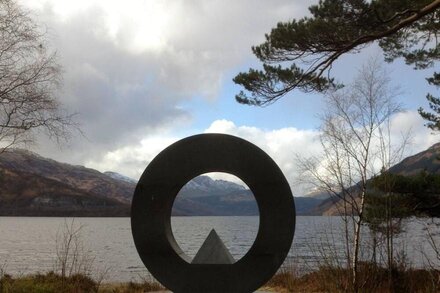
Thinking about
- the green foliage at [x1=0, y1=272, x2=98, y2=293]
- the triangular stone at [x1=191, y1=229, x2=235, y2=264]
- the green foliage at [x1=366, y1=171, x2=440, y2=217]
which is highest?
the green foliage at [x1=366, y1=171, x2=440, y2=217]

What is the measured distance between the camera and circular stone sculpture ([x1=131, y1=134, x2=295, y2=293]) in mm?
7887

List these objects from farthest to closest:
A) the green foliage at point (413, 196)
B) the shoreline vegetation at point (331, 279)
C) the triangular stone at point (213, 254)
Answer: the green foliage at point (413, 196) → the shoreline vegetation at point (331, 279) → the triangular stone at point (213, 254)

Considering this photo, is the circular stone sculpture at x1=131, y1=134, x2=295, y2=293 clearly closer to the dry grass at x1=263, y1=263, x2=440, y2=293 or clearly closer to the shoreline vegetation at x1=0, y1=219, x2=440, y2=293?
the shoreline vegetation at x1=0, y1=219, x2=440, y2=293

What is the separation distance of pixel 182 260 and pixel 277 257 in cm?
152

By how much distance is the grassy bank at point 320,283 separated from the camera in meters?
10.8

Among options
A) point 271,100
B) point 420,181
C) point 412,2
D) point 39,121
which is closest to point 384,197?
point 420,181

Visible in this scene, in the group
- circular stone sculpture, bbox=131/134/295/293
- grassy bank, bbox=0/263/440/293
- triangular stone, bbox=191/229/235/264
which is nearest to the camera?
circular stone sculpture, bbox=131/134/295/293

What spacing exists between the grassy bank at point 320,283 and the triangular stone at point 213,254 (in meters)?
3.21

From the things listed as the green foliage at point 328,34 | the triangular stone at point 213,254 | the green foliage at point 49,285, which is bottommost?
the green foliage at point 49,285

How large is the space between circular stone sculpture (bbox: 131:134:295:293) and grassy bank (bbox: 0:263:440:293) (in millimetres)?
3118

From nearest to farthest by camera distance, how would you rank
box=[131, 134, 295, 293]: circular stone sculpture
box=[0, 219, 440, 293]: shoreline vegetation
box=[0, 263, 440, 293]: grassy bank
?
box=[131, 134, 295, 293]: circular stone sculpture, box=[0, 219, 440, 293]: shoreline vegetation, box=[0, 263, 440, 293]: grassy bank

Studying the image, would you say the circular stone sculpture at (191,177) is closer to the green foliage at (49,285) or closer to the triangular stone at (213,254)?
the triangular stone at (213,254)

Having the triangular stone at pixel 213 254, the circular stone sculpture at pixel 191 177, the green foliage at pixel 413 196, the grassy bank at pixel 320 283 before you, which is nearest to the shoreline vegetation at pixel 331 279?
the grassy bank at pixel 320 283

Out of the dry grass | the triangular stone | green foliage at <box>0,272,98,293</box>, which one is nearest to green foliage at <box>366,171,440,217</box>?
the dry grass
